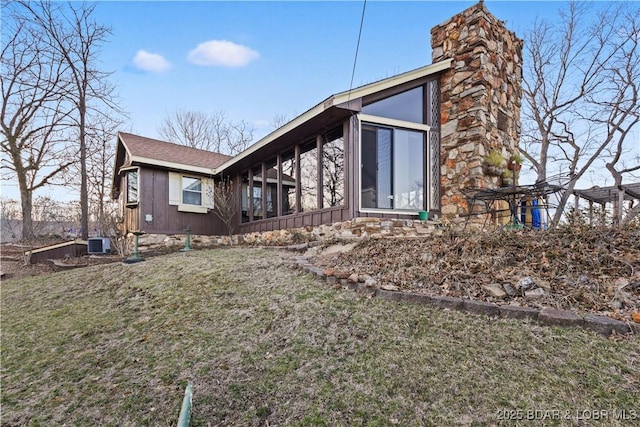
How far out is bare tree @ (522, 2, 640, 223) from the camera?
1003 cm

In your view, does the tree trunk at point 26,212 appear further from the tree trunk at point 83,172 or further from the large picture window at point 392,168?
the large picture window at point 392,168

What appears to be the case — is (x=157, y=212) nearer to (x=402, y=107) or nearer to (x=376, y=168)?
(x=376, y=168)

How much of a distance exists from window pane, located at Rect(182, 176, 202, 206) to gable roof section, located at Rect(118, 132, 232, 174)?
0.37 meters

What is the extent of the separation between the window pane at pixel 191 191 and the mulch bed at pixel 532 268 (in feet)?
25.2

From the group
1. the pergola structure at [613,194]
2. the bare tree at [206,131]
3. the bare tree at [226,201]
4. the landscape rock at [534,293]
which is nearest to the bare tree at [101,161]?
the bare tree at [226,201]

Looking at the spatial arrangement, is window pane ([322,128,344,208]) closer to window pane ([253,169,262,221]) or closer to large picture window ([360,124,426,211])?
large picture window ([360,124,426,211])

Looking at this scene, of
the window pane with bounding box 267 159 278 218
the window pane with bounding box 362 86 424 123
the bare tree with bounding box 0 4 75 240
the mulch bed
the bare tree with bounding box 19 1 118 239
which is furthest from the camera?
the bare tree with bounding box 19 1 118 239

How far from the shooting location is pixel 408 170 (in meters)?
6.74

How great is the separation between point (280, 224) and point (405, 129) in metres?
3.80

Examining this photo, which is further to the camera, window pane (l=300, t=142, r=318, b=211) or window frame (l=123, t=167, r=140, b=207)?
window frame (l=123, t=167, r=140, b=207)

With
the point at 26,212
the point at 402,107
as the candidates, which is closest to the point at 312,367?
the point at 402,107

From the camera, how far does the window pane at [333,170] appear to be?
21.7ft

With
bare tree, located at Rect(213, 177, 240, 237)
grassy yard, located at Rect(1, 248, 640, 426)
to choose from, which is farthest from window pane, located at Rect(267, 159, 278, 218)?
grassy yard, located at Rect(1, 248, 640, 426)

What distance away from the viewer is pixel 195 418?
1.79 meters
